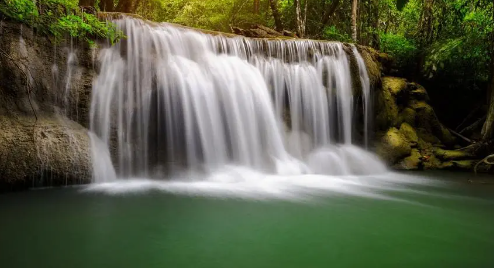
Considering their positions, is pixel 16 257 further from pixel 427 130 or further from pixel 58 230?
pixel 427 130

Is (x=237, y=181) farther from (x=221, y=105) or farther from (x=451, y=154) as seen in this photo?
(x=451, y=154)

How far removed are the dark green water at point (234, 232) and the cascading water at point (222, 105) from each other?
1.79 meters

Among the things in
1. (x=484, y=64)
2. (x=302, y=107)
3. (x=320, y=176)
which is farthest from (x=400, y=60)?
(x=320, y=176)

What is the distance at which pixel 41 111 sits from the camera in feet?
19.9

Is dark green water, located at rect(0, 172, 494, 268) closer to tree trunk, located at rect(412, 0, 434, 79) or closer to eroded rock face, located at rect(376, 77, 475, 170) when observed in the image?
eroded rock face, located at rect(376, 77, 475, 170)

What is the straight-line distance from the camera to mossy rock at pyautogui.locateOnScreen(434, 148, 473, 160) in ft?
32.4

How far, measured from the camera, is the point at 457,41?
10.1m

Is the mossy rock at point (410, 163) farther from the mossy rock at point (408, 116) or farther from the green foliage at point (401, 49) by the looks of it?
the green foliage at point (401, 49)

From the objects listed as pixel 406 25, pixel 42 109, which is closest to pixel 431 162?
pixel 406 25

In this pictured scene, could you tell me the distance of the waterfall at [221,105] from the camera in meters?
6.93

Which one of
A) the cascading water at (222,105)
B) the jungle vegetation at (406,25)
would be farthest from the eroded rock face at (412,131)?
the jungle vegetation at (406,25)

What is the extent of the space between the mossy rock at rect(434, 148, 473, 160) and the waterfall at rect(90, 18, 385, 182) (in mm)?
2213

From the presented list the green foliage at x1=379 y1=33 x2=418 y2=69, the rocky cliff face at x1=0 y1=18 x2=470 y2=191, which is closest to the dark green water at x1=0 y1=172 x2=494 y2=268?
the rocky cliff face at x1=0 y1=18 x2=470 y2=191

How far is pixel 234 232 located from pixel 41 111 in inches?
174
